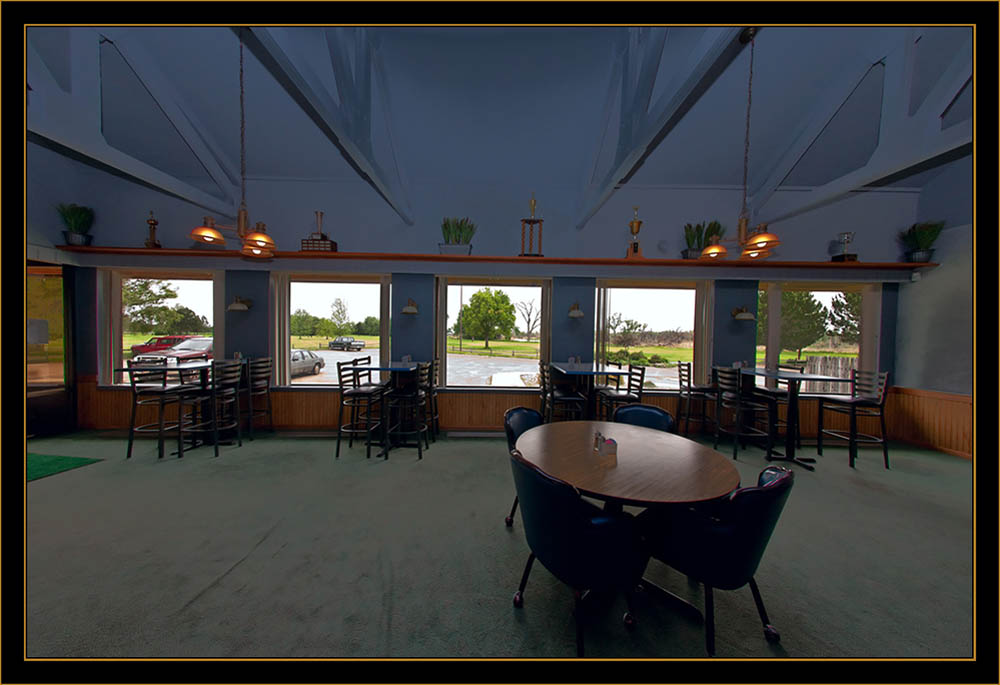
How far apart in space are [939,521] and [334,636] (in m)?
4.41

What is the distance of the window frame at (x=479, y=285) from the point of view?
5309 millimetres

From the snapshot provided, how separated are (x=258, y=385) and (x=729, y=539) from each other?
5.35m

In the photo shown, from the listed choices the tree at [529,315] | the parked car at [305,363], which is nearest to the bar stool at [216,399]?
the parked car at [305,363]

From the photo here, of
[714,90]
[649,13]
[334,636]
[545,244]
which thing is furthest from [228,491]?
[714,90]

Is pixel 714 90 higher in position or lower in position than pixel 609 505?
higher

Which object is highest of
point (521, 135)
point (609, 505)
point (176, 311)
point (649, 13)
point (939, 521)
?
point (521, 135)

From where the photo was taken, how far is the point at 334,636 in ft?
5.06

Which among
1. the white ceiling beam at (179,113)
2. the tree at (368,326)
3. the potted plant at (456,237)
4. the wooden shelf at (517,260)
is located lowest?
the tree at (368,326)

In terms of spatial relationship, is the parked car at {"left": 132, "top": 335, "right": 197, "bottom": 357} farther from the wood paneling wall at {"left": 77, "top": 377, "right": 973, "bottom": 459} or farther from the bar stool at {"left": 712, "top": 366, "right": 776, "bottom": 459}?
the bar stool at {"left": 712, "top": 366, "right": 776, "bottom": 459}

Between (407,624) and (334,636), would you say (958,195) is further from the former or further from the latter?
(334,636)

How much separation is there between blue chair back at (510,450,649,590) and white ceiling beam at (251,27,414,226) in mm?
2745

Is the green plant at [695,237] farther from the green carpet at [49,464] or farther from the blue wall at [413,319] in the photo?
the green carpet at [49,464]

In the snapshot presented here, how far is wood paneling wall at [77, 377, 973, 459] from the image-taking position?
4.73 meters

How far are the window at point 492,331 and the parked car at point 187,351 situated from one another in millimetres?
3606
